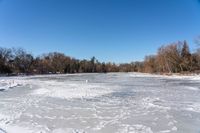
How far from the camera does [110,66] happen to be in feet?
466

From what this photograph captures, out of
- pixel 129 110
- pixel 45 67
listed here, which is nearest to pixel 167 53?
pixel 45 67

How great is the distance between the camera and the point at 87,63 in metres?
125

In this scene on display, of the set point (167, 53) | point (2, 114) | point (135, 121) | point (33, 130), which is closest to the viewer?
point (33, 130)

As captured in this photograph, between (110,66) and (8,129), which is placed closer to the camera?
(8,129)

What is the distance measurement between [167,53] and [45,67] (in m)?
52.2

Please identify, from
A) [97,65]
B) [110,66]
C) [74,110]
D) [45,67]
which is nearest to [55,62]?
[45,67]

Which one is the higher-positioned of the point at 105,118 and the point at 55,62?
the point at 55,62

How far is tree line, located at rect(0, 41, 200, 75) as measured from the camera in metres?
67.4

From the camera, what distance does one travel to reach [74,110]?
9062 millimetres

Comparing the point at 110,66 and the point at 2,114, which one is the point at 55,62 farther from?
Result: the point at 2,114

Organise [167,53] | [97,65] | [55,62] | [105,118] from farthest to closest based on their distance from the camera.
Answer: [97,65] < [55,62] < [167,53] < [105,118]

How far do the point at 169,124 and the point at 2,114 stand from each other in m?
5.79

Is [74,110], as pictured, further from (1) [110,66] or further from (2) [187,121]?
(1) [110,66]

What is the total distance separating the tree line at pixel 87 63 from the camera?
67.4 m
